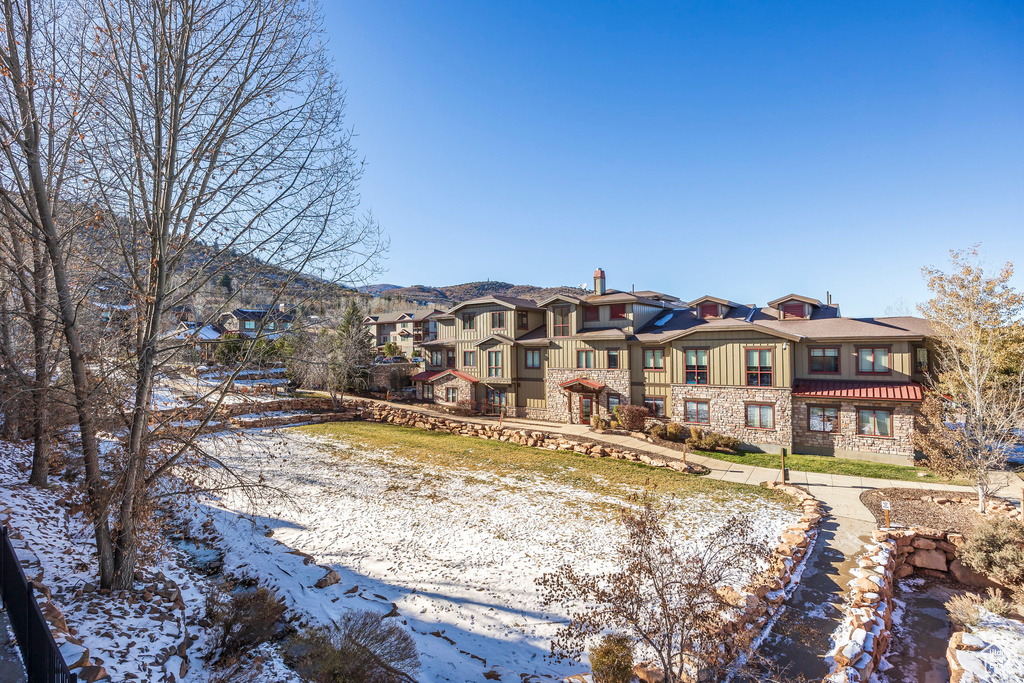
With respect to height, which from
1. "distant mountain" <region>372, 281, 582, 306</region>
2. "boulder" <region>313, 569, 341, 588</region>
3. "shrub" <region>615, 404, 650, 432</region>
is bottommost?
"boulder" <region>313, 569, 341, 588</region>

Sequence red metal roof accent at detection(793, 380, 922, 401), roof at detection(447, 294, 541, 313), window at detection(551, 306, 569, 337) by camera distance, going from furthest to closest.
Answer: roof at detection(447, 294, 541, 313), window at detection(551, 306, 569, 337), red metal roof accent at detection(793, 380, 922, 401)

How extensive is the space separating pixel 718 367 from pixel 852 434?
5800 mm

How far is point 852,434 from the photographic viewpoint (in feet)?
61.7

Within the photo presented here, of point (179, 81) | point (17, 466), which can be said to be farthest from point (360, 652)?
point (17, 466)

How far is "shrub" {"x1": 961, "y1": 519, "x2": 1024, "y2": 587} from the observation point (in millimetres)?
9469

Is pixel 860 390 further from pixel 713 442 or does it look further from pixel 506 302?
pixel 506 302

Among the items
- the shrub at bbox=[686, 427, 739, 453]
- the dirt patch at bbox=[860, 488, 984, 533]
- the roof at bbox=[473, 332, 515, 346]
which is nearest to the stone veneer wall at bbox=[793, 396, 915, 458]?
the shrub at bbox=[686, 427, 739, 453]

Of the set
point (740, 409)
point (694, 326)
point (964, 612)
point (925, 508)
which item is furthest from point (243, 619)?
point (694, 326)

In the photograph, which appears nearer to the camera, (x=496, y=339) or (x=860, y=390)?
(x=860, y=390)

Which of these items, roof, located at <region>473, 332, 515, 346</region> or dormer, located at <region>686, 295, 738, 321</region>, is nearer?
dormer, located at <region>686, 295, 738, 321</region>

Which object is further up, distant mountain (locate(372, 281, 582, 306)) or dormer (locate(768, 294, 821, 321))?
distant mountain (locate(372, 281, 582, 306))

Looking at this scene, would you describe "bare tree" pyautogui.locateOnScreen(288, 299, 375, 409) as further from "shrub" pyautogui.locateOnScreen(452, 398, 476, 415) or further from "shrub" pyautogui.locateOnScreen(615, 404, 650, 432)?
"shrub" pyautogui.locateOnScreen(615, 404, 650, 432)

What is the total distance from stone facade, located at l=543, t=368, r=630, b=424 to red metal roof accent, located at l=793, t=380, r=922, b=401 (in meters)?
7.93

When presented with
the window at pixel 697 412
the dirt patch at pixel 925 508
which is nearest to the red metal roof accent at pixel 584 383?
the window at pixel 697 412
